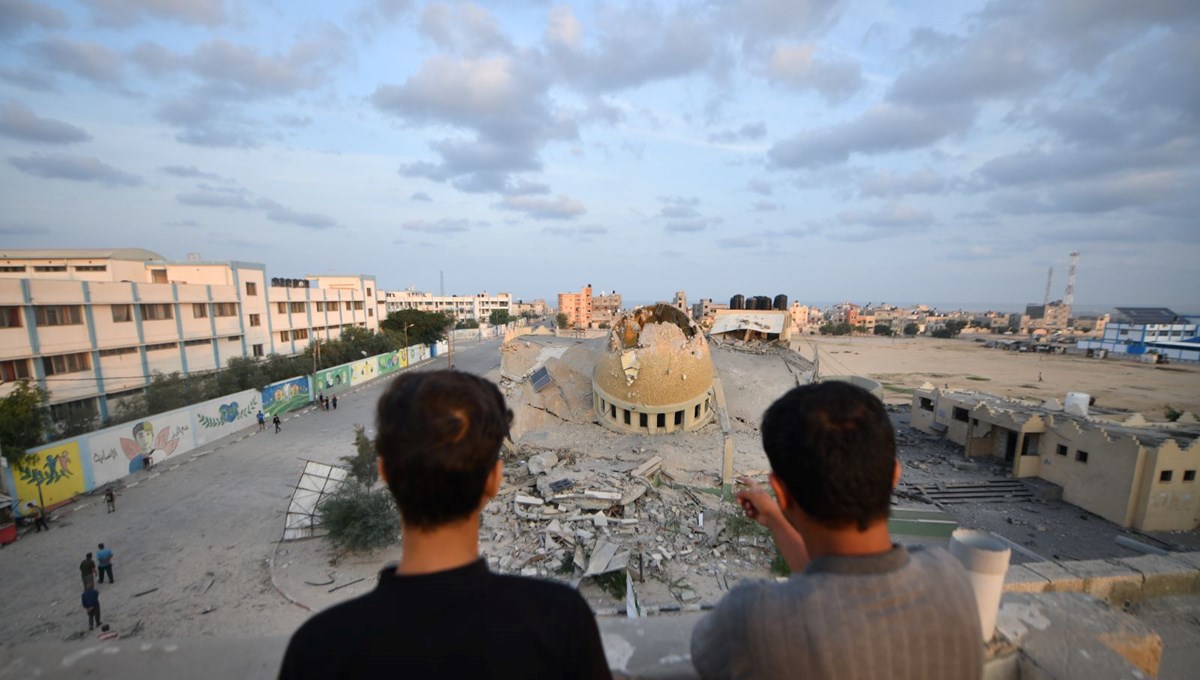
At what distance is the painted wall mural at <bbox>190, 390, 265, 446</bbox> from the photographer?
68.1ft

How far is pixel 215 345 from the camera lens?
30219 millimetres

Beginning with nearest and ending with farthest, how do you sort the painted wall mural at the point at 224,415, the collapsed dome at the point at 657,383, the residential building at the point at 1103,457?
the residential building at the point at 1103,457
the collapsed dome at the point at 657,383
the painted wall mural at the point at 224,415

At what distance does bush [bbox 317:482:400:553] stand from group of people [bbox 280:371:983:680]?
1200 cm

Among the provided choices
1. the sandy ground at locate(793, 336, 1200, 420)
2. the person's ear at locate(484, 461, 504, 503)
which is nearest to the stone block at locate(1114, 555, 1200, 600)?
the person's ear at locate(484, 461, 504, 503)

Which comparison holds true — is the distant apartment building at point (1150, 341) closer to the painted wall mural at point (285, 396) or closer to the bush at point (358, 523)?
the bush at point (358, 523)

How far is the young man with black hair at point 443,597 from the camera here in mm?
1199

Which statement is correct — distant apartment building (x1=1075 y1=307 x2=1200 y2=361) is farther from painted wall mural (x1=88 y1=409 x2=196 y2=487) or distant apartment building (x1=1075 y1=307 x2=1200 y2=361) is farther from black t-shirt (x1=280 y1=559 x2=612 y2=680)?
painted wall mural (x1=88 y1=409 x2=196 y2=487)

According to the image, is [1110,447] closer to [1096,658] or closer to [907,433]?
[907,433]

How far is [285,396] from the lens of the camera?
2705 centimetres

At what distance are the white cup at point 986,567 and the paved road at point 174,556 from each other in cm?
957

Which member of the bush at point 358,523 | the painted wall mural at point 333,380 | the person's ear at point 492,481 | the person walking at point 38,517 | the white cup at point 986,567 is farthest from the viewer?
the painted wall mural at point 333,380

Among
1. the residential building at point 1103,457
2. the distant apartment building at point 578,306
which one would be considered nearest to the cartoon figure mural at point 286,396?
the residential building at point 1103,457

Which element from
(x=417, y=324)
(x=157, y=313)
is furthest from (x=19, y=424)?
(x=417, y=324)

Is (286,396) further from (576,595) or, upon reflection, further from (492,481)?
(576,595)
